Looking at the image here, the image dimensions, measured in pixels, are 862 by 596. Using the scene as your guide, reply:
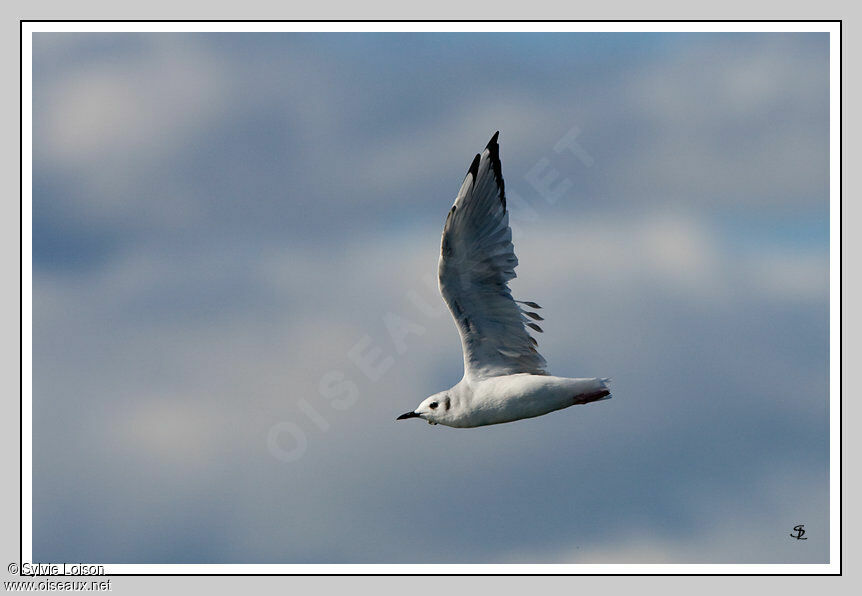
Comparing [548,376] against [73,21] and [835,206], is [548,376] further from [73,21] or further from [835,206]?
[73,21]

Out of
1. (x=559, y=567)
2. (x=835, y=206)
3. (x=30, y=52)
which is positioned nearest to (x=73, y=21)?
(x=30, y=52)

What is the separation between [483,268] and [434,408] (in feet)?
5.40

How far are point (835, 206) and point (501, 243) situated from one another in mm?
5162

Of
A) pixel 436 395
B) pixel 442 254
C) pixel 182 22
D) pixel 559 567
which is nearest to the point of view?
pixel 442 254

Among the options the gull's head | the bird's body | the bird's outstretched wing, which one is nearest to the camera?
the bird's outstretched wing

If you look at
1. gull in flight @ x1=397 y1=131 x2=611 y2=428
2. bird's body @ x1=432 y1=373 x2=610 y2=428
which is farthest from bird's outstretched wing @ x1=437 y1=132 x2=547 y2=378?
bird's body @ x1=432 y1=373 x2=610 y2=428

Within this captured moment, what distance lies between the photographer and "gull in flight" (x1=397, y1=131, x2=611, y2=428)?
9148 mm

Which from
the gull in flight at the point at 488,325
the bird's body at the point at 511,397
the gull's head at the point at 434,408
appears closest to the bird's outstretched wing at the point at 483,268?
the gull in flight at the point at 488,325

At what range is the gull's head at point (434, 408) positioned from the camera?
977 centimetres

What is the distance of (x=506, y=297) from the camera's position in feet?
30.8

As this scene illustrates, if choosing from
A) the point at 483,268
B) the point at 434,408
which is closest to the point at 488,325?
the point at 483,268

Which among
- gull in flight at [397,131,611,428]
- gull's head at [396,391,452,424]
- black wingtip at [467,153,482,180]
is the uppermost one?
black wingtip at [467,153,482,180]

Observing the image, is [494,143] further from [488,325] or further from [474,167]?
[488,325]

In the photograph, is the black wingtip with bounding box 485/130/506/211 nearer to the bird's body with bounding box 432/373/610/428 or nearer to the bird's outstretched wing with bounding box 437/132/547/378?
the bird's outstretched wing with bounding box 437/132/547/378
